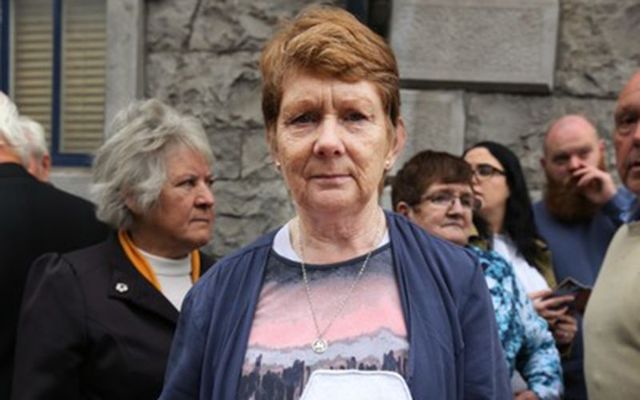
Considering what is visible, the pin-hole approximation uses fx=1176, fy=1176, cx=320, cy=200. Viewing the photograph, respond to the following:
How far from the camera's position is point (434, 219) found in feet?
12.5

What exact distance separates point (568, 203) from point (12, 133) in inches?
83.5

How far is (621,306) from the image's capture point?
9.27 ft

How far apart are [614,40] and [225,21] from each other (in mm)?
1790

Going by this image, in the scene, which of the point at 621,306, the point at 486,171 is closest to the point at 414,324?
the point at 621,306

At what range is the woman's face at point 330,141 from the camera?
2297mm

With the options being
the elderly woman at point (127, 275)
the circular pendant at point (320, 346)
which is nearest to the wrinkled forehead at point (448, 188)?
the elderly woman at point (127, 275)

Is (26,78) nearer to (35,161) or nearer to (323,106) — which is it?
(35,161)

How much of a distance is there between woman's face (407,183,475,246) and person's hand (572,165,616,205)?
2.56ft

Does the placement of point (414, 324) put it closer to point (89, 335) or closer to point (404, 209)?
point (89, 335)

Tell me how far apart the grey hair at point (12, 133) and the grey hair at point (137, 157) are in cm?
44

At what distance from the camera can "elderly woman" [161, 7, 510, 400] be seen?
225 cm

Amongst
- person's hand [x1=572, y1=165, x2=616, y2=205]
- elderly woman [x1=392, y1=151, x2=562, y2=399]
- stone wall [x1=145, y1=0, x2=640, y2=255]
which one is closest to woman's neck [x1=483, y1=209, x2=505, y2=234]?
person's hand [x1=572, y1=165, x2=616, y2=205]

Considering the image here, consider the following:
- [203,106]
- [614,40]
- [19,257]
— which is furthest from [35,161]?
[614,40]

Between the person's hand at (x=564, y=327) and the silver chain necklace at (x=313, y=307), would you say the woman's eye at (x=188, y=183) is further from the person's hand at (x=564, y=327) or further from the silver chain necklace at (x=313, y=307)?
the silver chain necklace at (x=313, y=307)
